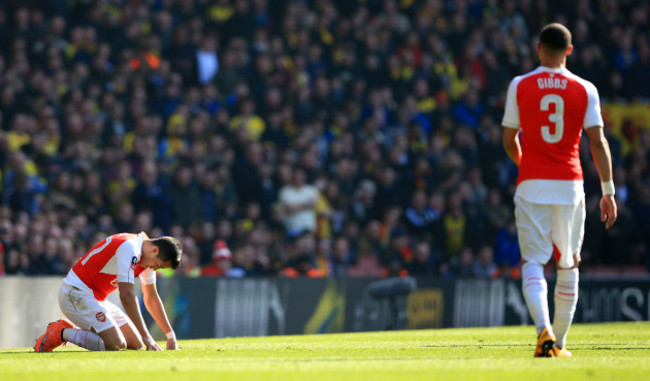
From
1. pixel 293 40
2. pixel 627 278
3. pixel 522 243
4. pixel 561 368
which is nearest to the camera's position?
pixel 561 368

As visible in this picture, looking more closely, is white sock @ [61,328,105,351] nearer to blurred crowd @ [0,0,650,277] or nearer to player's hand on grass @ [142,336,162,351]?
player's hand on grass @ [142,336,162,351]

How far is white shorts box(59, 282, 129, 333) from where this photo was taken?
10000mm

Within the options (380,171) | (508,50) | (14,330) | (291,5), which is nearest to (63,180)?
(14,330)

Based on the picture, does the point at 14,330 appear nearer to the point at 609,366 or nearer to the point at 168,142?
the point at 168,142

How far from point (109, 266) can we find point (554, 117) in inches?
167

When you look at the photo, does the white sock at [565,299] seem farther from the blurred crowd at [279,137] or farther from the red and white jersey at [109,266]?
the blurred crowd at [279,137]

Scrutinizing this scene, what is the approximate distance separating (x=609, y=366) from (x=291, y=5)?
607 inches

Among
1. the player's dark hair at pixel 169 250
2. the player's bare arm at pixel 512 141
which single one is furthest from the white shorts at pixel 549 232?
the player's dark hair at pixel 169 250

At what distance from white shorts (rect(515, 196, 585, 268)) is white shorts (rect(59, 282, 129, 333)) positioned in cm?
397

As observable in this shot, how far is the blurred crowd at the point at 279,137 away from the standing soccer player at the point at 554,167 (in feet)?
27.9

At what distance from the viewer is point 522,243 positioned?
26.8 feet

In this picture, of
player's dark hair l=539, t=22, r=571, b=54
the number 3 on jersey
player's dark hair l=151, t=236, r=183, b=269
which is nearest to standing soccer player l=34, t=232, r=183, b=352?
player's dark hair l=151, t=236, r=183, b=269

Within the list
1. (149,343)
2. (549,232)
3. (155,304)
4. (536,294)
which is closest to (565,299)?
(536,294)

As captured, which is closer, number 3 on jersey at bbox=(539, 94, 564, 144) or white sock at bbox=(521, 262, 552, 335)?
white sock at bbox=(521, 262, 552, 335)
